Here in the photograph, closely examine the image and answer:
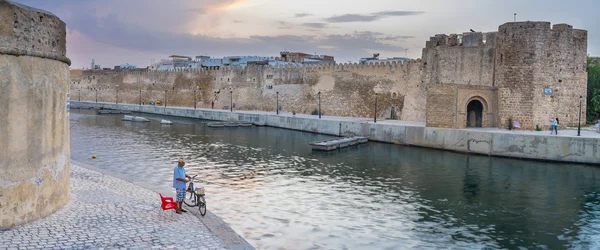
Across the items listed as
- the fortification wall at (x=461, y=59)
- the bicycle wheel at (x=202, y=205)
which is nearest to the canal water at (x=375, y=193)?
the bicycle wheel at (x=202, y=205)

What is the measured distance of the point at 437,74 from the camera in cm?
3059

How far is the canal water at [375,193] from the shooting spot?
1024cm

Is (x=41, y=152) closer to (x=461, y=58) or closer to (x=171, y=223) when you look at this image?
(x=171, y=223)

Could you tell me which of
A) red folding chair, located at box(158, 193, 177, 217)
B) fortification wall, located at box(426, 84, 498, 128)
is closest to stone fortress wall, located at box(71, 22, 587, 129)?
fortification wall, located at box(426, 84, 498, 128)

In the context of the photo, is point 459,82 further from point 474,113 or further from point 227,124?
point 227,124

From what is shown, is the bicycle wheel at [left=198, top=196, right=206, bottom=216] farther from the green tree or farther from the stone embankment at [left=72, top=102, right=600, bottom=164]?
the green tree

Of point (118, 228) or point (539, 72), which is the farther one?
point (539, 72)

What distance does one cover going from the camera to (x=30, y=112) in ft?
26.2

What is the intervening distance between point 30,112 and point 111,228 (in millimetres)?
2139

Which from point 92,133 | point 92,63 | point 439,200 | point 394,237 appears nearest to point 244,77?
point 92,133

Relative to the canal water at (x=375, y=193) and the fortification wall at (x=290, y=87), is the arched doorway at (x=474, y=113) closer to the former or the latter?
the canal water at (x=375, y=193)

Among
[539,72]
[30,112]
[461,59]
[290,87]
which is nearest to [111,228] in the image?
[30,112]

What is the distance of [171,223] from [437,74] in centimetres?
2453

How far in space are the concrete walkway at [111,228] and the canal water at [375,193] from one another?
1.49 meters
